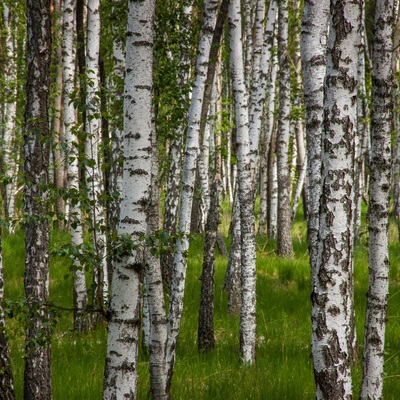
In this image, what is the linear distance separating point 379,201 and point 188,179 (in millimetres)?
2052

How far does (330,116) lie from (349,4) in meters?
0.59

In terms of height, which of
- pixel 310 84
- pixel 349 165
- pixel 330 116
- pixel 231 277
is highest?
pixel 310 84

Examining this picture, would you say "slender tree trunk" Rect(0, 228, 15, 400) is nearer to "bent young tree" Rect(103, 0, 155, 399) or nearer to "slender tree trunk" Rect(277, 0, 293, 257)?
"bent young tree" Rect(103, 0, 155, 399)

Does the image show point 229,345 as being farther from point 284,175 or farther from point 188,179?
point 284,175

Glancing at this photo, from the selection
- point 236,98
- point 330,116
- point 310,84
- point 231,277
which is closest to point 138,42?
point 330,116

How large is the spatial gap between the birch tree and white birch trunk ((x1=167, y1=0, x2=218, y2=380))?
266 centimetres

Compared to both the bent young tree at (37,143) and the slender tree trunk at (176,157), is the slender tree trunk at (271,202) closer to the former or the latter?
the slender tree trunk at (176,157)

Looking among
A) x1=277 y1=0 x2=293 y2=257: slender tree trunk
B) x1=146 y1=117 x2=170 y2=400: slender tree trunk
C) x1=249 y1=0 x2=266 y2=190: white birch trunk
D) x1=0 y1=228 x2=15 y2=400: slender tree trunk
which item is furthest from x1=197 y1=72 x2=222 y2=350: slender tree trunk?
x1=277 y1=0 x2=293 y2=257: slender tree trunk

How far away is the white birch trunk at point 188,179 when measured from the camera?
237 inches

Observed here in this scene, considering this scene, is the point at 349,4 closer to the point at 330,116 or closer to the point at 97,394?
the point at 330,116

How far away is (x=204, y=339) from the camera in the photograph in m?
7.32

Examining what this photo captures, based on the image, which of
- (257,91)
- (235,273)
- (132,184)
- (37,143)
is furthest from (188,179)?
(257,91)

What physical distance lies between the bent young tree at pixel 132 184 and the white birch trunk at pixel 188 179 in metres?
2.35

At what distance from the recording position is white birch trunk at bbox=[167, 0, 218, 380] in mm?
6020
